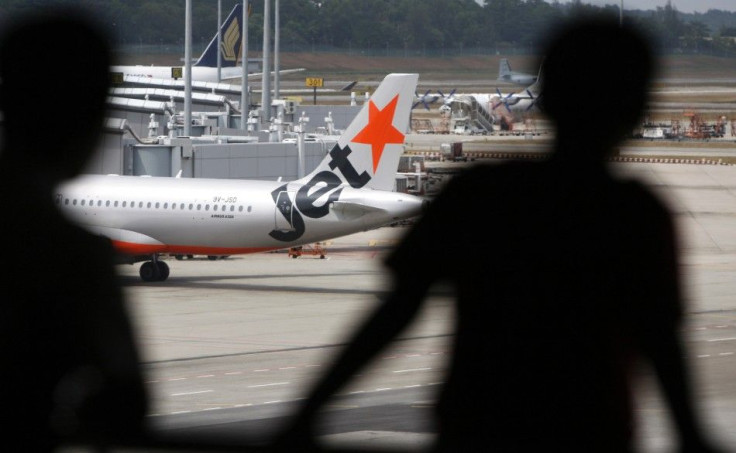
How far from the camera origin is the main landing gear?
37406 millimetres

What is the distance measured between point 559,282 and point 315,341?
77.6 feet

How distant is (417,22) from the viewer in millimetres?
4922

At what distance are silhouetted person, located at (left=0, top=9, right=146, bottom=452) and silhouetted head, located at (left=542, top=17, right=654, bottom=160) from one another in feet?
2.93

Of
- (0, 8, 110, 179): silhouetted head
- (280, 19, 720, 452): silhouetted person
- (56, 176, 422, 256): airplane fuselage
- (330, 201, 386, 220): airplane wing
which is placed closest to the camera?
(280, 19, 720, 452): silhouetted person

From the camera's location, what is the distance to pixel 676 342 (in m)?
2.21

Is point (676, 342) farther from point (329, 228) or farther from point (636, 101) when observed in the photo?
point (329, 228)

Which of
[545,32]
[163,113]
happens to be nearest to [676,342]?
[545,32]

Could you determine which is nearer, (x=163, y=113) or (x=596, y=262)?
(x=596, y=262)

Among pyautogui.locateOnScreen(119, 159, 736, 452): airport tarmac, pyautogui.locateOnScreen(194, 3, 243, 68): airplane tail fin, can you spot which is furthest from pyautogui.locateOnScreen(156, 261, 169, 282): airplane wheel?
pyautogui.locateOnScreen(194, 3, 243, 68): airplane tail fin

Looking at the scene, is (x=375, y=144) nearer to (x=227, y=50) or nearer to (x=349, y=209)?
(x=349, y=209)

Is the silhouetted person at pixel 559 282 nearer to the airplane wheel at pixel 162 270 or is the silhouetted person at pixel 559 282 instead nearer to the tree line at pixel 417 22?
the tree line at pixel 417 22

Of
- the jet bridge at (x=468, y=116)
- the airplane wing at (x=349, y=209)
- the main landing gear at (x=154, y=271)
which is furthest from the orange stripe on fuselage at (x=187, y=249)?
the jet bridge at (x=468, y=116)

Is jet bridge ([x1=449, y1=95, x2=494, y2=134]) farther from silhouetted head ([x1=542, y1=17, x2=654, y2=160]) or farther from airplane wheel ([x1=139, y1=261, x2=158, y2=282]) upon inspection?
silhouetted head ([x1=542, y1=17, x2=654, y2=160])

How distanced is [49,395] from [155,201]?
35.7m
